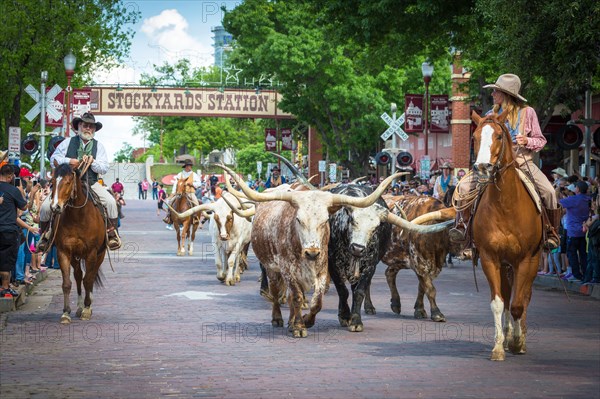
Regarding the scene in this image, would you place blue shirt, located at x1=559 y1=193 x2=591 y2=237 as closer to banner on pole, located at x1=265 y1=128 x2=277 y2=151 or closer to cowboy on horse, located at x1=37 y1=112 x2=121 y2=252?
cowboy on horse, located at x1=37 y1=112 x2=121 y2=252

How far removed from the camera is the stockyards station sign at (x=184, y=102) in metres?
71.1

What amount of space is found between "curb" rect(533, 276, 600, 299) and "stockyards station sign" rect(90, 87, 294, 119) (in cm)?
4803

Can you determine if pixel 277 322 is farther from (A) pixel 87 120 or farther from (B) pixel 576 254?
(B) pixel 576 254

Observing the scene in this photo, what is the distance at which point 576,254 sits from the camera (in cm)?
2181

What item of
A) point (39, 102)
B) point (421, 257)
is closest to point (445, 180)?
point (39, 102)

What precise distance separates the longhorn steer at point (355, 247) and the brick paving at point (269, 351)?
39 centimetres

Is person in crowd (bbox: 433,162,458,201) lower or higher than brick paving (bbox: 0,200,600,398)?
higher

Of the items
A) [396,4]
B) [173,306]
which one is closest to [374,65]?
[396,4]

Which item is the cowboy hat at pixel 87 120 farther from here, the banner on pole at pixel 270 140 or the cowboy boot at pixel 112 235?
the banner on pole at pixel 270 140

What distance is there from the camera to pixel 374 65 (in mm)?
36594

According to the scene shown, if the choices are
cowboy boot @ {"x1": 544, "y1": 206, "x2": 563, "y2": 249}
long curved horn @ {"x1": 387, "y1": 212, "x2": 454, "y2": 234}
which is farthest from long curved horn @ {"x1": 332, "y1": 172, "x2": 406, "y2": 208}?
cowboy boot @ {"x1": 544, "y1": 206, "x2": 563, "y2": 249}

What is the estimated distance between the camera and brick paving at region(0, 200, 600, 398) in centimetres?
1014

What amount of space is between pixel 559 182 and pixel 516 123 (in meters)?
11.1

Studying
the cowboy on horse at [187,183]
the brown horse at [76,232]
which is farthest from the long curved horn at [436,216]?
the cowboy on horse at [187,183]
